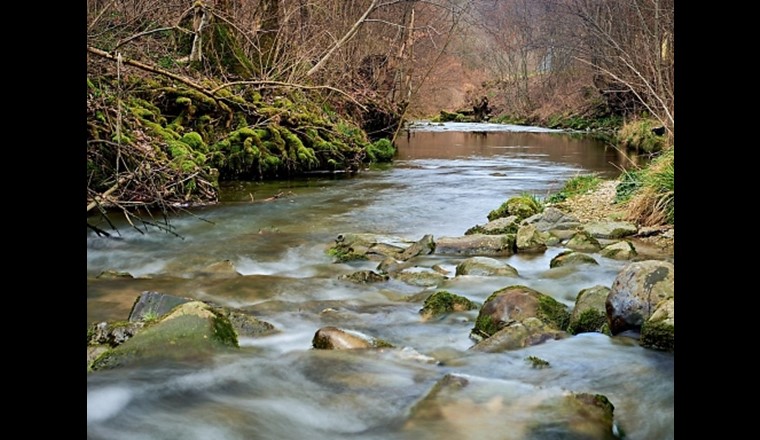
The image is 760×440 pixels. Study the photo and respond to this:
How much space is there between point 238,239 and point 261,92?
7823mm

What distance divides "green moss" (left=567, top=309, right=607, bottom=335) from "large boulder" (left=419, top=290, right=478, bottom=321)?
95 cm

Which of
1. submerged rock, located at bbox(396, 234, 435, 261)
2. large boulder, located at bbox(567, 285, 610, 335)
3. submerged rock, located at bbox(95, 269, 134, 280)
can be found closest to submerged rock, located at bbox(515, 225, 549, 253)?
submerged rock, located at bbox(396, 234, 435, 261)

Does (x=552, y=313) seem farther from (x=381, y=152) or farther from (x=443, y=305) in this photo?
(x=381, y=152)

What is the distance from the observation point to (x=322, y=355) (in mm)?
4281

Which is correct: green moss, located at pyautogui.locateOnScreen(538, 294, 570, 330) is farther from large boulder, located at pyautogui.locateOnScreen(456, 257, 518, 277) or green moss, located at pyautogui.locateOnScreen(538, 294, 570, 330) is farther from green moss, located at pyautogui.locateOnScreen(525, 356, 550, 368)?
large boulder, located at pyautogui.locateOnScreen(456, 257, 518, 277)

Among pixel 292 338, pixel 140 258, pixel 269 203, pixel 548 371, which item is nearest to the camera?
pixel 548 371

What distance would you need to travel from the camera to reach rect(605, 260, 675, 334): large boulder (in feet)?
14.6

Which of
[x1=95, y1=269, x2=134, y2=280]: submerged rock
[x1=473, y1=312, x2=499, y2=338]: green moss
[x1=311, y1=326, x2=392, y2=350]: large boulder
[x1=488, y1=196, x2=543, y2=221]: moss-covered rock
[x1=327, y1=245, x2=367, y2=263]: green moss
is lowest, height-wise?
[x1=473, y1=312, x2=499, y2=338]: green moss

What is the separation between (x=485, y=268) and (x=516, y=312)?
1785 mm

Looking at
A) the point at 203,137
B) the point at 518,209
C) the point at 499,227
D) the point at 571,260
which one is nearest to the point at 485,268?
the point at 571,260

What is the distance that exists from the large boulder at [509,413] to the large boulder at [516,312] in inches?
51.7
